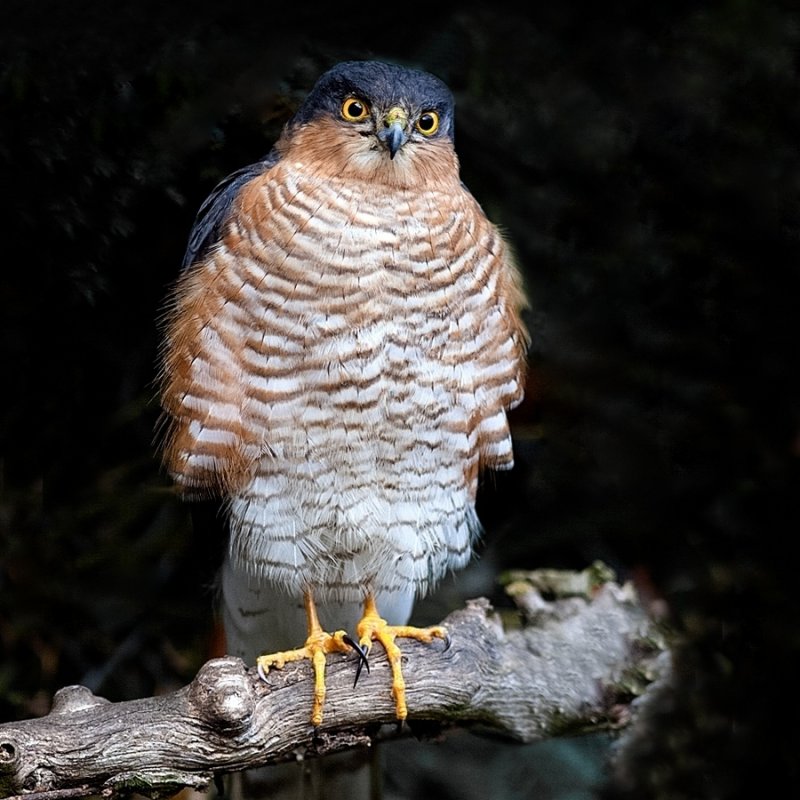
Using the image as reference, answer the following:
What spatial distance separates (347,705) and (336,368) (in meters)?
0.59

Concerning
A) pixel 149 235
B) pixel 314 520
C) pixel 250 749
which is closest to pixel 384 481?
pixel 314 520

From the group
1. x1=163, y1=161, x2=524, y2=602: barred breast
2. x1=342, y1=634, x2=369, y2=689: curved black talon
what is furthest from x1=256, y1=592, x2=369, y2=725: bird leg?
x1=163, y1=161, x2=524, y2=602: barred breast

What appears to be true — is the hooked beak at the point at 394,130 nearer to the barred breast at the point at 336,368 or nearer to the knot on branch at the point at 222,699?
the barred breast at the point at 336,368

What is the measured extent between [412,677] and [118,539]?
887 millimetres

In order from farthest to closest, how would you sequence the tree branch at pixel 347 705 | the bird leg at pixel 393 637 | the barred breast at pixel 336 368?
the bird leg at pixel 393 637, the barred breast at pixel 336 368, the tree branch at pixel 347 705

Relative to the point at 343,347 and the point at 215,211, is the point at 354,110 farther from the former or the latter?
the point at 343,347

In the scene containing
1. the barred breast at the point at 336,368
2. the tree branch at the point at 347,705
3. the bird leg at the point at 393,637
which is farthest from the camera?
the bird leg at the point at 393,637

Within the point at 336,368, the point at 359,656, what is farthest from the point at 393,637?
the point at 336,368

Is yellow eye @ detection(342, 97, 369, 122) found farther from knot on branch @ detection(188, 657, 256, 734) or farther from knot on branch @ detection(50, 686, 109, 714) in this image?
knot on branch @ detection(50, 686, 109, 714)

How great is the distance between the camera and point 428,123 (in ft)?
5.95

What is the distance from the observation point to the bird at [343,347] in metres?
1.73

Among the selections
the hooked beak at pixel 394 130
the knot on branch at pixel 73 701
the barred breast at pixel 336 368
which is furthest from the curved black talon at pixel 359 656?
the hooked beak at pixel 394 130

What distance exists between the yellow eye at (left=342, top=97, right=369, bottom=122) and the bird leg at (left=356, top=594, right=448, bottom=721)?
2.91 feet

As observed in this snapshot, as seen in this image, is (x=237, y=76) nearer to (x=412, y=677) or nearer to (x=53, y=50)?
(x=53, y=50)
